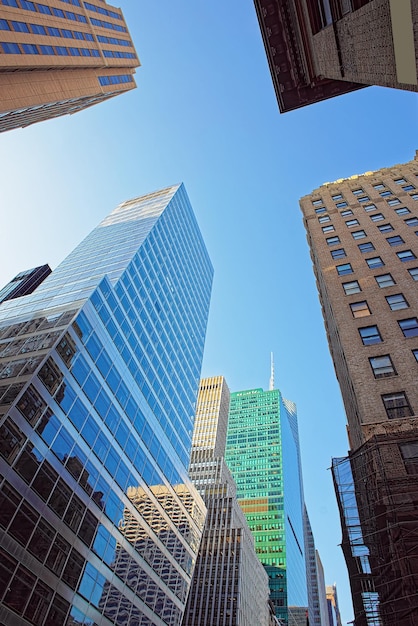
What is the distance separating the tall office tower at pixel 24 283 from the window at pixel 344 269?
7726 centimetres

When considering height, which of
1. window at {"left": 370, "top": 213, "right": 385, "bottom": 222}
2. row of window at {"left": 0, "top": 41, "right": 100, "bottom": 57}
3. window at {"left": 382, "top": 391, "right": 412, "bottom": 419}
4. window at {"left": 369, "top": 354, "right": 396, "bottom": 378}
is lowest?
window at {"left": 382, "top": 391, "right": 412, "bottom": 419}

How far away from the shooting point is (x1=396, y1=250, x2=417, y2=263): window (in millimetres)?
27378

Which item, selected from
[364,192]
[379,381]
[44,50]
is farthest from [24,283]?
[379,381]

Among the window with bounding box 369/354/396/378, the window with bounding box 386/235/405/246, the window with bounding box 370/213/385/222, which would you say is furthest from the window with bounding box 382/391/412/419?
the window with bounding box 370/213/385/222

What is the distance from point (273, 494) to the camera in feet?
499

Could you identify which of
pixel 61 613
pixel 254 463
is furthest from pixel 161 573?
pixel 254 463

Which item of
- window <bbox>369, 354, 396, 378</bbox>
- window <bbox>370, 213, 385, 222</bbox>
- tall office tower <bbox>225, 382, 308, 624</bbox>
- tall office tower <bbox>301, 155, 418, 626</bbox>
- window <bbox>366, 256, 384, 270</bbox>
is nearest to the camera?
tall office tower <bbox>301, 155, 418, 626</bbox>

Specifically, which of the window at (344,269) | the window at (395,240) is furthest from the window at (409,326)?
the window at (395,240)

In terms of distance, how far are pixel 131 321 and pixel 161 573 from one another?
2640cm

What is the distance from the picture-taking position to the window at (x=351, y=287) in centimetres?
2653

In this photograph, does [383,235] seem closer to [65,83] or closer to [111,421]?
[111,421]

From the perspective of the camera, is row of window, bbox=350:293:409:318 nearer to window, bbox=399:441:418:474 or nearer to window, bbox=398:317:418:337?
window, bbox=398:317:418:337

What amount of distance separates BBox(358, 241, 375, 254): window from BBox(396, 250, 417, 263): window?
215cm

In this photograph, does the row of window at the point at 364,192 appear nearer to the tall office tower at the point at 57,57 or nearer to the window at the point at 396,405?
the window at the point at 396,405
